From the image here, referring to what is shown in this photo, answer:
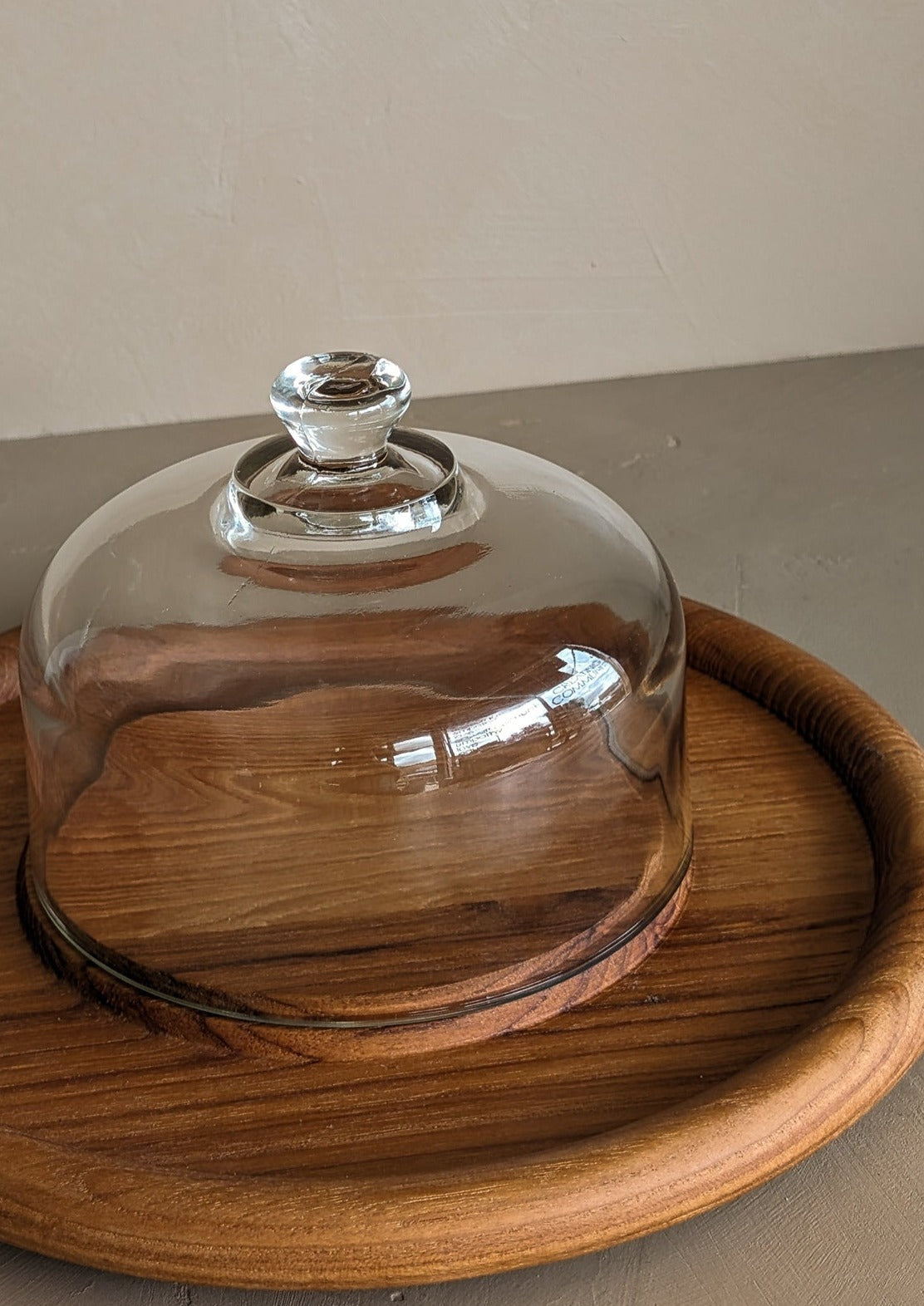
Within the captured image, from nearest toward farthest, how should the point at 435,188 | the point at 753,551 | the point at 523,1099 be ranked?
the point at 523,1099 < the point at 753,551 < the point at 435,188

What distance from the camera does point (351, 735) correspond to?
0.58m

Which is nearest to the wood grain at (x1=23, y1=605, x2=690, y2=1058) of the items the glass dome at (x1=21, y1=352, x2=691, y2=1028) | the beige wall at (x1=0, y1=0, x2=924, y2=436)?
the glass dome at (x1=21, y1=352, x2=691, y2=1028)

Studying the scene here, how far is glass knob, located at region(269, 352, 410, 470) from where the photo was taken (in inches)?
22.5

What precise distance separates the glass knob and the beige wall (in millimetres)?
696

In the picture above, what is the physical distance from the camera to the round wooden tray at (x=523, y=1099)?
444mm

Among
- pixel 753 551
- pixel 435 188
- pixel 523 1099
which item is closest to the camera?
pixel 523 1099

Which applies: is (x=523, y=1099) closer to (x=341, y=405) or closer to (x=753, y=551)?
(x=341, y=405)

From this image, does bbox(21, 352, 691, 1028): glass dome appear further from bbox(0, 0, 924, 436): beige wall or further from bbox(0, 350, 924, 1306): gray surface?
bbox(0, 0, 924, 436): beige wall

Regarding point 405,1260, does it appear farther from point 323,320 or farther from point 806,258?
point 806,258

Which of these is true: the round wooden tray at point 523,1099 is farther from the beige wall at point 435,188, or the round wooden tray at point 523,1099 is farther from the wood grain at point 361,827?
the beige wall at point 435,188

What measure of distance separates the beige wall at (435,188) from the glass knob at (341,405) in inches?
27.4

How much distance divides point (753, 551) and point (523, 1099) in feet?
2.09

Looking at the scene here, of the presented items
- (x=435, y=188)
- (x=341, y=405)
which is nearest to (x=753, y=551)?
(x=435, y=188)

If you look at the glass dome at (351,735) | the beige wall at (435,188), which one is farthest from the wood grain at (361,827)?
the beige wall at (435,188)
